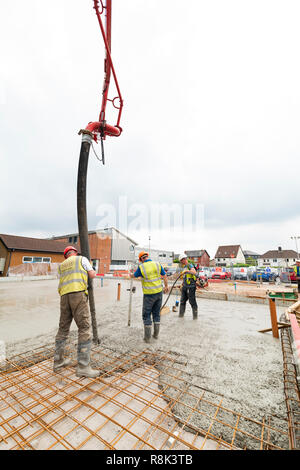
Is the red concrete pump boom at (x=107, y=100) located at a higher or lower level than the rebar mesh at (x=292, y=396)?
higher

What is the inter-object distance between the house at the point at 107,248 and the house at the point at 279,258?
4229cm

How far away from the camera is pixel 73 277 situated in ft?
8.44

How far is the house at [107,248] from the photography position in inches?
1156

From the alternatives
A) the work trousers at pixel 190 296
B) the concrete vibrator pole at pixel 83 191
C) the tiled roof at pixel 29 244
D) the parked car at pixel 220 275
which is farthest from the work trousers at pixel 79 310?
the tiled roof at pixel 29 244

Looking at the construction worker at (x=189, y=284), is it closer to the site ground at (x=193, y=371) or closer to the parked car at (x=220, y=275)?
the site ground at (x=193, y=371)

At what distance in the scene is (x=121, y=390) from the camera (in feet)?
6.91

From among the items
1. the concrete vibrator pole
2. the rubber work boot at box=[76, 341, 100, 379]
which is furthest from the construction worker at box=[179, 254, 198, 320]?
the rubber work boot at box=[76, 341, 100, 379]

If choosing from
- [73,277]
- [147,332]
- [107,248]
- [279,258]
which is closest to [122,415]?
[73,277]

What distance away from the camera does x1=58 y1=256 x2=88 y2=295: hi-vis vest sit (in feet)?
8.35

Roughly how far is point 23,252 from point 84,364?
23845 mm

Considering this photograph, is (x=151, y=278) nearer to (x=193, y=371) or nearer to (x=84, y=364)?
(x=193, y=371)

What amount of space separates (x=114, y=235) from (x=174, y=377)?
103ft
